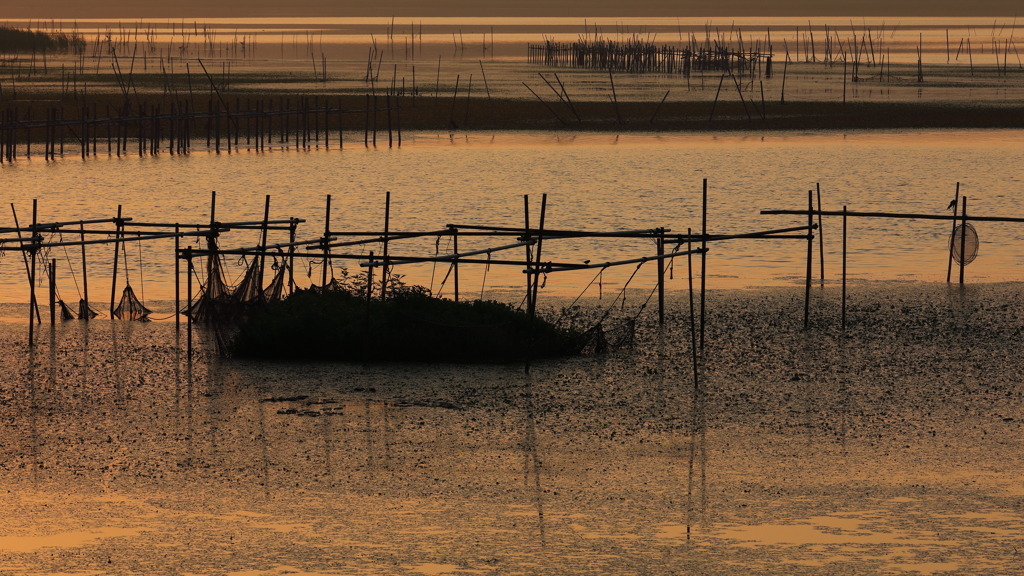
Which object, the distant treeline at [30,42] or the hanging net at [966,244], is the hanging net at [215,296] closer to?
the hanging net at [966,244]

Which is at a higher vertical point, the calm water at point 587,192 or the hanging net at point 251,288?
the calm water at point 587,192

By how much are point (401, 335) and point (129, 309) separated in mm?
5078

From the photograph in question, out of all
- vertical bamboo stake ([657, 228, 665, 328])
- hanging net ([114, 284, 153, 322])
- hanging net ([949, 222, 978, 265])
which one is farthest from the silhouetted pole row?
hanging net ([949, 222, 978, 265])

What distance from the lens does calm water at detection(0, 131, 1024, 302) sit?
2420cm

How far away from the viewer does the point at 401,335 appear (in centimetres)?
1536

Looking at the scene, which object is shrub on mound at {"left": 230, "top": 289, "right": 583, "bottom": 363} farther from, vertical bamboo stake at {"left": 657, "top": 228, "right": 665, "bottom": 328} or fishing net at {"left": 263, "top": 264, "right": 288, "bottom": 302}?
vertical bamboo stake at {"left": 657, "top": 228, "right": 665, "bottom": 328}

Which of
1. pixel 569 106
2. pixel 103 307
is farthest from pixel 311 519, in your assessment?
pixel 569 106

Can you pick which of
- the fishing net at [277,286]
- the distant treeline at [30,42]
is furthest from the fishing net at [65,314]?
the distant treeline at [30,42]

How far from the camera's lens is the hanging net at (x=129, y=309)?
18469 mm

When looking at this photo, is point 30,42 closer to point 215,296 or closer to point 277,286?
point 215,296

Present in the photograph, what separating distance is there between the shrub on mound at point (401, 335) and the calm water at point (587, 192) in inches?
224

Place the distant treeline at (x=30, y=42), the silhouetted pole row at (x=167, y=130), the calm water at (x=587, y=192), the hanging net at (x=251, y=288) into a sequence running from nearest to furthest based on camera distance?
the hanging net at (x=251, y=288) → the calm water at (x=587, y=192) → the silhouetted pole row at (x=167, y=130) → the distant treeline at (x=30, y=42)

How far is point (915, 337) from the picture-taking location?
16516mm

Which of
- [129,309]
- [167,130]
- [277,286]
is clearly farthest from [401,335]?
[167,130]
